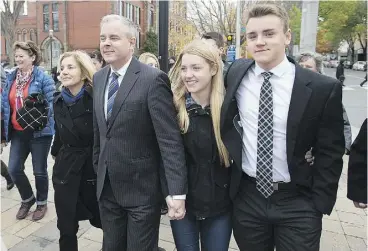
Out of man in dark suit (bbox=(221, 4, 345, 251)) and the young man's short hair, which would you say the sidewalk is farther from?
the young man's short hair

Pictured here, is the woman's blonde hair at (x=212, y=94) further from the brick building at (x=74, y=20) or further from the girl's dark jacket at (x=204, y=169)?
the brick building at (x=74, y=20)

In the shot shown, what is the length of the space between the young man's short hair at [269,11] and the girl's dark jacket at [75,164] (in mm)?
1563

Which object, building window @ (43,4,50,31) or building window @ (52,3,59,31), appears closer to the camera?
building window @ (52,3,59,31)

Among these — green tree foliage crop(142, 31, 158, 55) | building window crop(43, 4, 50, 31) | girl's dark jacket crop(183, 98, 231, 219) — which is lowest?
girl's dark jacket crop(183, 98, 231, 219)

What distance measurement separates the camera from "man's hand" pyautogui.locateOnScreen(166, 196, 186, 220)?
Result: 2186 mm

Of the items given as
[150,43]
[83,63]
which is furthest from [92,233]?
[150,43]

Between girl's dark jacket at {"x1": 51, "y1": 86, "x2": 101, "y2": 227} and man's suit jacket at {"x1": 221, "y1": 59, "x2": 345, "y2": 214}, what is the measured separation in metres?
1.36

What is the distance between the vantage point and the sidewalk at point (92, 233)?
3.52 metres

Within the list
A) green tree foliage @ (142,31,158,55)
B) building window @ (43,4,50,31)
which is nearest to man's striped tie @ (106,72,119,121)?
green tree foliage @ (142,31,158,55)

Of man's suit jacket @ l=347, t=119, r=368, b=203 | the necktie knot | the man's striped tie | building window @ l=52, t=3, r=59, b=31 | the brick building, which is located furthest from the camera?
building window @ l=52, t=3, r=59, b=31

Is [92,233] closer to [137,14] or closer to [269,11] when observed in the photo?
[269,11]

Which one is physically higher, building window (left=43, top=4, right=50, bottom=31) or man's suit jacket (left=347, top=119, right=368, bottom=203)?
building window (left=43, top=4, right=50, bottom=31)

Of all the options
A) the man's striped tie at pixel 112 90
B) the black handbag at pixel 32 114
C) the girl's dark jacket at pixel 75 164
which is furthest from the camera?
the black handbag at pixel 32 114

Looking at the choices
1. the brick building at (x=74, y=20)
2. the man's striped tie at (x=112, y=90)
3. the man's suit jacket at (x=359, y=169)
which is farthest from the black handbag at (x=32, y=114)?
the brick building at (x=74, y=20)
